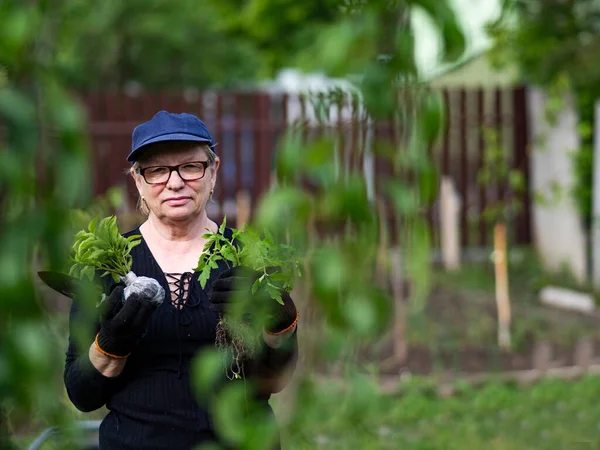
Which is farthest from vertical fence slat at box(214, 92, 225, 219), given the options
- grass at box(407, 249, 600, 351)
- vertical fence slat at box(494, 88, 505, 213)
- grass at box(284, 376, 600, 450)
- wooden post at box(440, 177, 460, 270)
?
grass at box(284, 376, 600, 450)

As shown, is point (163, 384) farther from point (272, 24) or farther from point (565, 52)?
point (272, 24)

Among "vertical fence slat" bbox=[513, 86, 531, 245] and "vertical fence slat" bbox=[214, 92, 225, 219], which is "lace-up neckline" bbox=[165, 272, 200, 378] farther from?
"vertical fence slat" bbox=[214, 92, 225, 219]

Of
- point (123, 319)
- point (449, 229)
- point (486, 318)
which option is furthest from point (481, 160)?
point (123, 319)

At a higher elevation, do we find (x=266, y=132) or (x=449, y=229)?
(x=266, y=132)

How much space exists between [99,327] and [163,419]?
0.87 ft

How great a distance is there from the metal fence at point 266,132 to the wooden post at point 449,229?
63 cm

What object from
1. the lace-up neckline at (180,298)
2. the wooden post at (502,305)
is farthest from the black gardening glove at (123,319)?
the wooden post at (502,305)

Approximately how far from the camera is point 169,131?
6.84ft

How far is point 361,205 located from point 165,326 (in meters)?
1.28

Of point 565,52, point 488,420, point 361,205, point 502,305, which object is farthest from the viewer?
point 565,52

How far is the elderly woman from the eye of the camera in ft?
6.86

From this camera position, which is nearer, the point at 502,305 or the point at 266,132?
the point at 502,305

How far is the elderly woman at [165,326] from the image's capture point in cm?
209

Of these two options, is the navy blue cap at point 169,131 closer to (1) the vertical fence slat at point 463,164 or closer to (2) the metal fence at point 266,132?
(2) the metal fence at point 266,132
